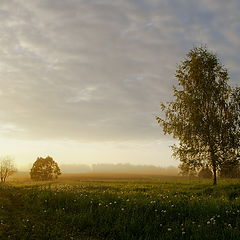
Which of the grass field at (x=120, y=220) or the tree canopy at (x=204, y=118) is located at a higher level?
the tree canopy at (x=204, y=118)

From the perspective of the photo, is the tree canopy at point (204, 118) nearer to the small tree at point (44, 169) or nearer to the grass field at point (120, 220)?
the grass field at point (120, 220)

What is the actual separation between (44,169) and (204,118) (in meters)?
66.8

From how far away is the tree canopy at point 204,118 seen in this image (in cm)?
3309

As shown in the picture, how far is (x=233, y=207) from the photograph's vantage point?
15.2 metres

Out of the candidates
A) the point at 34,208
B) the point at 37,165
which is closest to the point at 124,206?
the point at 34,208

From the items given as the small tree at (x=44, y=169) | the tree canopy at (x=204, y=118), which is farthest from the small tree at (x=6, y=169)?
the tree canopy at (x=204, y=118)

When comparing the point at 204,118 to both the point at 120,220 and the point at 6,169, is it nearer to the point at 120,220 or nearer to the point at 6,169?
the point at 120,220

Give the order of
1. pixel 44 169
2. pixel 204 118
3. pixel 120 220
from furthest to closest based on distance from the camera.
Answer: pixel 44 169
pixel 204 118
pixel 120 220

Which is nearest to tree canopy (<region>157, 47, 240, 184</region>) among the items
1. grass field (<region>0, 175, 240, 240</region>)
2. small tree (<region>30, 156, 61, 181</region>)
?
grass field (<region>0, 175, 240, 240</region>)

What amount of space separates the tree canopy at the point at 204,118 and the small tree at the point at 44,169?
62.9m

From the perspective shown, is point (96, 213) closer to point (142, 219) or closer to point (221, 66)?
point (142, 219)

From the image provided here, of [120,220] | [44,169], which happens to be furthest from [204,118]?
[44,169]

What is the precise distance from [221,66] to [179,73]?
4564mm

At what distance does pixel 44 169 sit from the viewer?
301 ft
